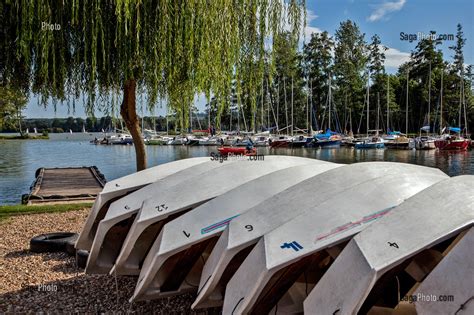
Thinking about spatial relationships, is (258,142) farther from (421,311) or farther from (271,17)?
(421,311)

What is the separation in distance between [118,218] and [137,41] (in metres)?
2.85

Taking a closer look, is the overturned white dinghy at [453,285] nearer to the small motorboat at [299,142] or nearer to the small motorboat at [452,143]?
the small motorboat at [452,143]

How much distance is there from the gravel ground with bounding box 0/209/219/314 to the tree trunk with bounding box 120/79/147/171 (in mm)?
3381

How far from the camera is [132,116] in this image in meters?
10.2

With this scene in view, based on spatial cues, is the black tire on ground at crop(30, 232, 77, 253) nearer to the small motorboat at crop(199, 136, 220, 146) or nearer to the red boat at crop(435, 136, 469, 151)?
the red boat at crop(435, 136, 469, 151)

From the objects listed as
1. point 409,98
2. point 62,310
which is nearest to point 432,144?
point 409,98

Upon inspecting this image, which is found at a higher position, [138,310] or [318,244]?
[318,244]

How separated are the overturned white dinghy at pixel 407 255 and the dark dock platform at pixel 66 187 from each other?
430 inches

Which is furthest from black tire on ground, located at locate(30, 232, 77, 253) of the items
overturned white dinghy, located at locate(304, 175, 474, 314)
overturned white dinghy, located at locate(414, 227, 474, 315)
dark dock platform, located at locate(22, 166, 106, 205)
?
overturned white dinghy, located at locate(414, 227, 474, 315)

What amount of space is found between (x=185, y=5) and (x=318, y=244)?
478 centimetres

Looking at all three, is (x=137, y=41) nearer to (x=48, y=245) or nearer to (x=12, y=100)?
(x=48, y=245)

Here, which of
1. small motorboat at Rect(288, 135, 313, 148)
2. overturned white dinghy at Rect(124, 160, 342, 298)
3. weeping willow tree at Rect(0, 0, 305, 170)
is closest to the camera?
overturned white dinghy at Rect(124, 160, 342, 298)

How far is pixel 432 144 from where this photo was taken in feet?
167

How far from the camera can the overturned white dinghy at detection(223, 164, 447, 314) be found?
3555 mm
